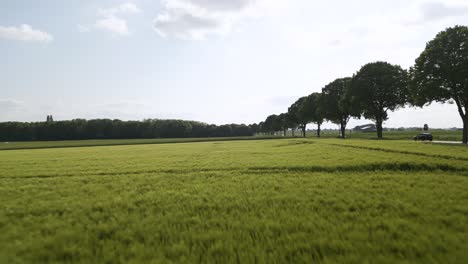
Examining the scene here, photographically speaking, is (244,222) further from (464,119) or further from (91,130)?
(91,130)

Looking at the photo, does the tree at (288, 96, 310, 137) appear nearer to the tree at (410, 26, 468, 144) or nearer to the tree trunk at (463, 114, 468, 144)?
the tree at (410, 26, 468, 144)

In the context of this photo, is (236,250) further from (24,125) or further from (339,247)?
(24,125)

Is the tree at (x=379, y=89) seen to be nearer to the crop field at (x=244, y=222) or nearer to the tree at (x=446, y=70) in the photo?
the tree at (x=446, y=70)

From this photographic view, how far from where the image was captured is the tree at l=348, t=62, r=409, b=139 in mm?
53312

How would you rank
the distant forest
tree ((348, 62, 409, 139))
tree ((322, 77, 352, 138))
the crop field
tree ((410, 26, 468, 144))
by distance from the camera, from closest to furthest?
1. the crop field
2. tree ((410, 26, 468, 144))
3. tree ((348, 62, 409, 139))
4. tree ((322, 77, 352, 138))
5. the distant forest

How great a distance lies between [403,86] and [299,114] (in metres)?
48.8

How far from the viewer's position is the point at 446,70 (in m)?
34.8

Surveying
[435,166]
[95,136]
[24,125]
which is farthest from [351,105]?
[24,125]

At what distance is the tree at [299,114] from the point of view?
9747 cm

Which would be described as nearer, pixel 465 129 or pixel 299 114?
pixel 465 129

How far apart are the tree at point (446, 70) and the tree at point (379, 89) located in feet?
52.3

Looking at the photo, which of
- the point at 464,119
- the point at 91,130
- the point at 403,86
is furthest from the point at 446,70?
the point at 91,130

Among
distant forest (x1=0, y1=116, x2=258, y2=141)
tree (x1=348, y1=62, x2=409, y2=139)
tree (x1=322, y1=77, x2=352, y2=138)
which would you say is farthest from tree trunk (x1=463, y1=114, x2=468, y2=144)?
distant forest (x1=0, y1=116, x2=258, y2=141)

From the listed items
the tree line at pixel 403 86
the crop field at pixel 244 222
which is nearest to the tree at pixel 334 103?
the tree line at pixel 403 86
